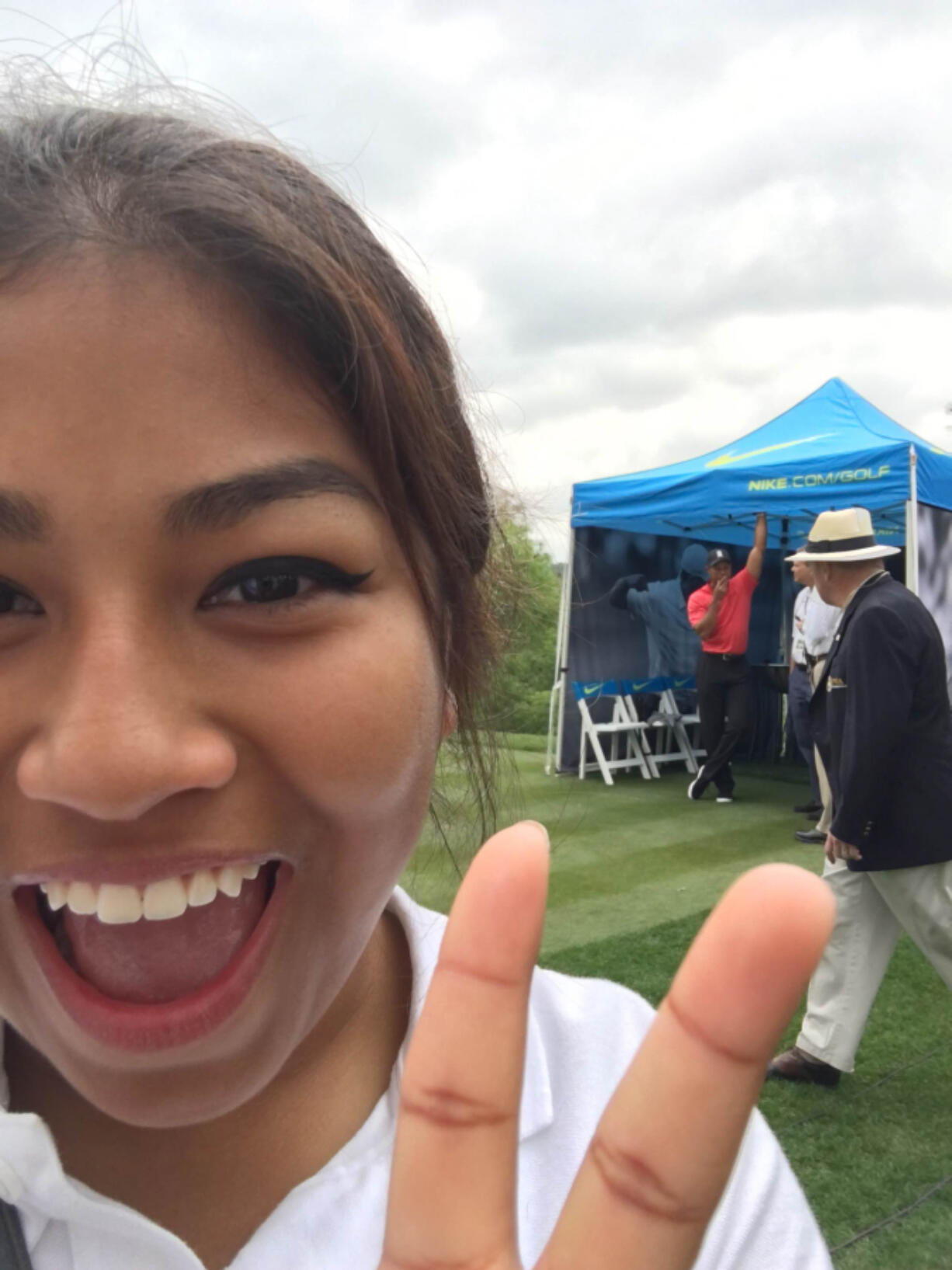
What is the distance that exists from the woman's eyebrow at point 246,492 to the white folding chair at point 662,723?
7.67 metres

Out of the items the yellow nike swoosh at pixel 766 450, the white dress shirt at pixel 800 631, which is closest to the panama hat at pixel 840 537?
the white dress shirt at pixel 800 631

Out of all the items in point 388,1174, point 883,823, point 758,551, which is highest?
point 758,551

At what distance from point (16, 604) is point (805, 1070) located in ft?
9.82

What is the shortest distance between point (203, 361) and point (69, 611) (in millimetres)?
215

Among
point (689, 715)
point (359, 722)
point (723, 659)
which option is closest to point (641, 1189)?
point (359, 722)

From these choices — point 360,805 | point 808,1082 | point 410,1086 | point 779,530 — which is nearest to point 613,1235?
point 410,1086

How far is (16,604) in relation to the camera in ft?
2.42

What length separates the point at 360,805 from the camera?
2.56ft

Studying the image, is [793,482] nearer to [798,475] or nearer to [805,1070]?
[798,475]

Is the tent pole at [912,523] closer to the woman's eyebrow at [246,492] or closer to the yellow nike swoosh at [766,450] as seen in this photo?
the yellow nike swoosh at [766,450]

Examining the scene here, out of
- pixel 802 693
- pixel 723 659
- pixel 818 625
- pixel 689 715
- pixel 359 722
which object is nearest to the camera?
pixel 359 722

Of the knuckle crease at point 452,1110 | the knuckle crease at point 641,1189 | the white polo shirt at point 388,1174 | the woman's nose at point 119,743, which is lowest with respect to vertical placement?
the white polo shirt at point 388,1174

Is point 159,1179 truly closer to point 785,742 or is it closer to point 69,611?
point 69,611

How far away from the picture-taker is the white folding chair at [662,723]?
27.6 feet
